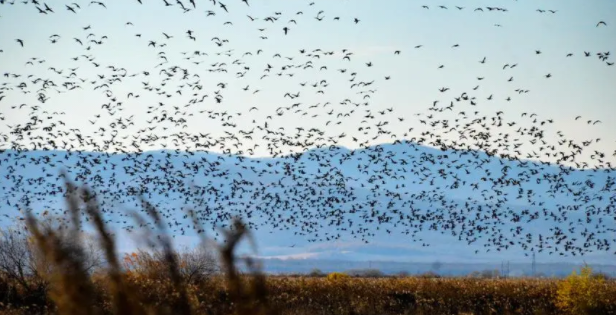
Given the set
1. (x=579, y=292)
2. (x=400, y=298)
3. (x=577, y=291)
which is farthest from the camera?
(x=400, y=298)

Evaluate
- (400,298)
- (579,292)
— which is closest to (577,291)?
(579,292)

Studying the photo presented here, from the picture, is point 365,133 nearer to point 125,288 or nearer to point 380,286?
point 380,286

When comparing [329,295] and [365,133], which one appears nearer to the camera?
[329,295]

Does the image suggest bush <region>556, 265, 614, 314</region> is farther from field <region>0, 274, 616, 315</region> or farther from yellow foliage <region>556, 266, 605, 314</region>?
field <region>0, 274, 616, 315</region>

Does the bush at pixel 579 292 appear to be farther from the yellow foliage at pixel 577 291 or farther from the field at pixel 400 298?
the field at pixel 400 298

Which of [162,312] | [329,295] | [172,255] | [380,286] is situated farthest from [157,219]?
[380,286]

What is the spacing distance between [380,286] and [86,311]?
126 ft

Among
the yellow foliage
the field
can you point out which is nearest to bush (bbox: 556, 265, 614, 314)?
the yellow foliage

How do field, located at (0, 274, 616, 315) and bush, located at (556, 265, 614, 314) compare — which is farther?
field, located at (0, 274, 616, 315)

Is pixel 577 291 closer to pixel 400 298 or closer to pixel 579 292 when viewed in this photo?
pixel 579 292

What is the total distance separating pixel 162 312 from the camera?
2.15 m

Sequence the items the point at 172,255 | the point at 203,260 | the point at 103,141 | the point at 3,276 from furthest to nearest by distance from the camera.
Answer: the point at 103,141, the point at 203,260, the point at 3,276, the point at 172,255

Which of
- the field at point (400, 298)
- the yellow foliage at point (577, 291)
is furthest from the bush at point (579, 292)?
the field at point (400, 298)

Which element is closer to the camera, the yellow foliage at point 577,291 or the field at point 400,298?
the yellow foliage at point 577,291
